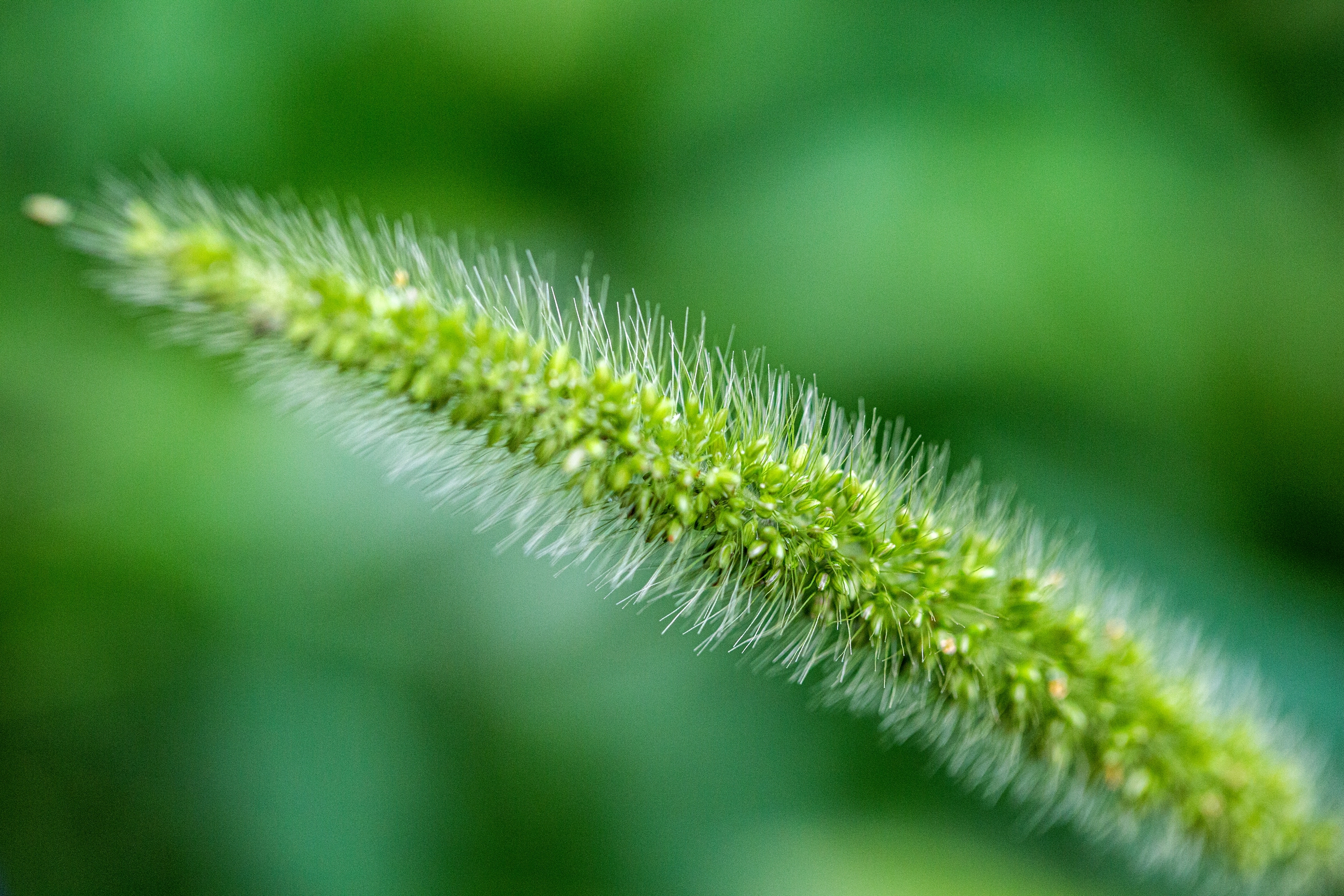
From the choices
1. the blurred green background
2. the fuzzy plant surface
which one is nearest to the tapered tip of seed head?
the fuzzy plant surface

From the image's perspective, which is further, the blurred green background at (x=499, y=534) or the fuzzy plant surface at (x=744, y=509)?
the blurred green background at (x=499, y=534)

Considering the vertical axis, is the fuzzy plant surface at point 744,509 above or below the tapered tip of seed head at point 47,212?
above

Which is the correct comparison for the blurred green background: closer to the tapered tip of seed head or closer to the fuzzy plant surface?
the fuzzy plant surface

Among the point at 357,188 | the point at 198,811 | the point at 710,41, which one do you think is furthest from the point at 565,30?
the point at 198,811

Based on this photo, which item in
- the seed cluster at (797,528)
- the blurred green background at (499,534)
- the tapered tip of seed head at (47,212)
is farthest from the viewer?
the blurred green background at (499,534)

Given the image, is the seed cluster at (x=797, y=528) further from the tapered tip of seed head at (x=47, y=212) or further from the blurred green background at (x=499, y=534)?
the blurred green background at (x=499, y=534)

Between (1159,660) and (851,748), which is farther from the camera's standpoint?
(851,748)

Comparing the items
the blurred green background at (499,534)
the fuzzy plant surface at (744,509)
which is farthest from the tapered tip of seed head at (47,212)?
the blurred green background at (499,534)

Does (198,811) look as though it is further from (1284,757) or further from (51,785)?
(1284,757)
